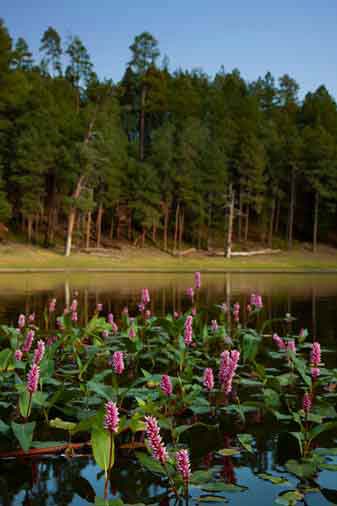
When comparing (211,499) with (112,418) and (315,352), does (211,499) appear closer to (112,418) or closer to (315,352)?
(112,418)

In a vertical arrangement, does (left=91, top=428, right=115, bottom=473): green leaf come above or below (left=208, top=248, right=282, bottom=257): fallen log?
above

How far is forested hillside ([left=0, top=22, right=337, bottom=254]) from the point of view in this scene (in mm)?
38156

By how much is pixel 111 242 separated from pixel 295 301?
1236 inches

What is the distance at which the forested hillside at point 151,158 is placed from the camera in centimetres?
3816

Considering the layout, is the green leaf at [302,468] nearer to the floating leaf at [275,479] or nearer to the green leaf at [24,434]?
the floating leaf at [275,479]

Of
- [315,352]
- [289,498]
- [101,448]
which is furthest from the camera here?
[315,352]

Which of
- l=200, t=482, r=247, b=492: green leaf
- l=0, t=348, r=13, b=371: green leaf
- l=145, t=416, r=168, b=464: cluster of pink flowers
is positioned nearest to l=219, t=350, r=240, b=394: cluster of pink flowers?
l=200, t=482, r=247, b=492: green leaf

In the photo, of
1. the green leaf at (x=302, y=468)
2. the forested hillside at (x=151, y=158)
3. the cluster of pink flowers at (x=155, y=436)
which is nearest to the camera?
the cluster of pink flowers at (x=155, y=436)

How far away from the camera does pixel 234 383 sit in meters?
4.98

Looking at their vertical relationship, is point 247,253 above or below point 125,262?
above

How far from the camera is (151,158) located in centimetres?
4434

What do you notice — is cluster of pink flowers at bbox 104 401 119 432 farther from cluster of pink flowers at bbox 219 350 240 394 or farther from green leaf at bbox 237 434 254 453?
cluster of pink flowers at bbox 219 350 240 394

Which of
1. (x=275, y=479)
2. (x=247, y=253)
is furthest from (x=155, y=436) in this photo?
(x=247, y=253)

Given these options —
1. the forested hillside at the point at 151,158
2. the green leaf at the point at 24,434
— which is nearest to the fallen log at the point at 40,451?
the green leaf at the point at 24,434
